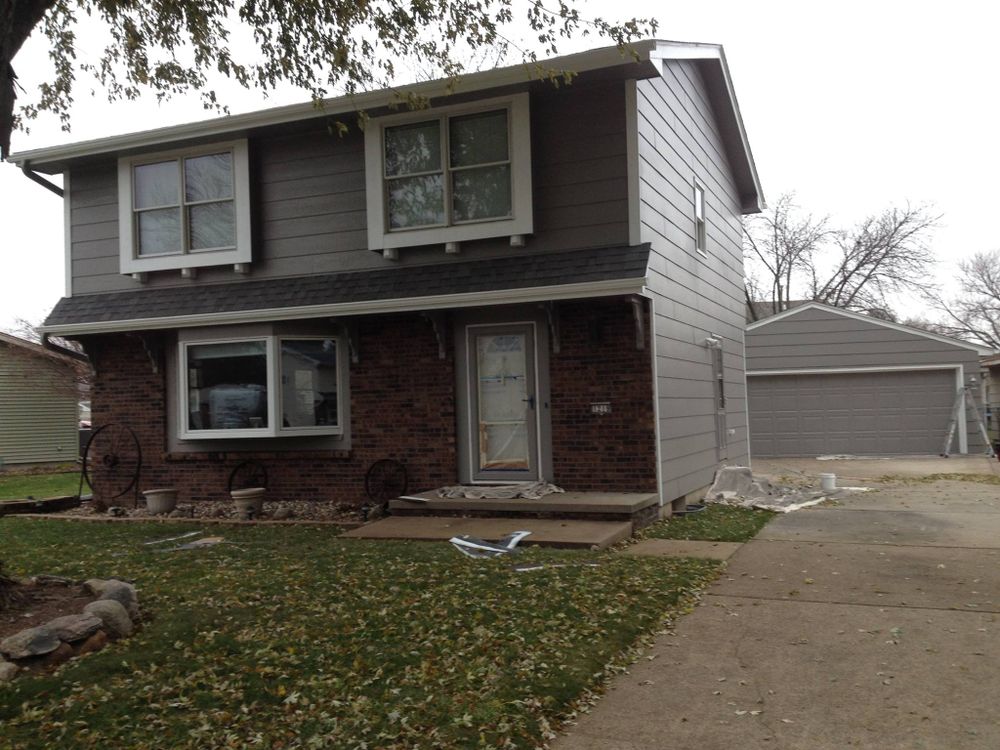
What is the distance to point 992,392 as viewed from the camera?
22.9 metres

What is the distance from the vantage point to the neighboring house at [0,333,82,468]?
2206 cm

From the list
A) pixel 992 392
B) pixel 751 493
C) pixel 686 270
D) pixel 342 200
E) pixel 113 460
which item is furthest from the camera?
pixel 992 392

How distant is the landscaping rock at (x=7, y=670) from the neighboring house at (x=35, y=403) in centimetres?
1941

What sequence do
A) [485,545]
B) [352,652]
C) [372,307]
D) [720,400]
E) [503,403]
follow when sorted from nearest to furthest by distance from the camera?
1. [352,652]
2. [485,545]
3. [372,307]
4. [503,403]
5. [720,400]

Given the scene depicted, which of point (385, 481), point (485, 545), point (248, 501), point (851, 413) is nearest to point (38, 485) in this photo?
point (248, 501)

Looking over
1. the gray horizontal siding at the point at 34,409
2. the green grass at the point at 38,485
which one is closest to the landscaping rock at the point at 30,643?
the green grass at the point at 38,485

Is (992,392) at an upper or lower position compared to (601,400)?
upper

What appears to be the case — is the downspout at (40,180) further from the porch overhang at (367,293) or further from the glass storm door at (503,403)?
the glass storm door at (503,403)

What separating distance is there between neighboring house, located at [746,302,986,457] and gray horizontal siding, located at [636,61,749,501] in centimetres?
475

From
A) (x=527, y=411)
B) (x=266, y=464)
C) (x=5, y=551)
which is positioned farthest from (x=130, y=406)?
(x=527, y=411)

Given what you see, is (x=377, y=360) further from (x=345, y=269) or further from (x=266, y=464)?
(x=266, y=464)

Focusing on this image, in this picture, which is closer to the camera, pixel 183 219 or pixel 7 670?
pixel 7 670

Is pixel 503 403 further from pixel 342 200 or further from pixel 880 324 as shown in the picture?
pixel 880 324

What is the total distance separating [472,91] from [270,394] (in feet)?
14.2
